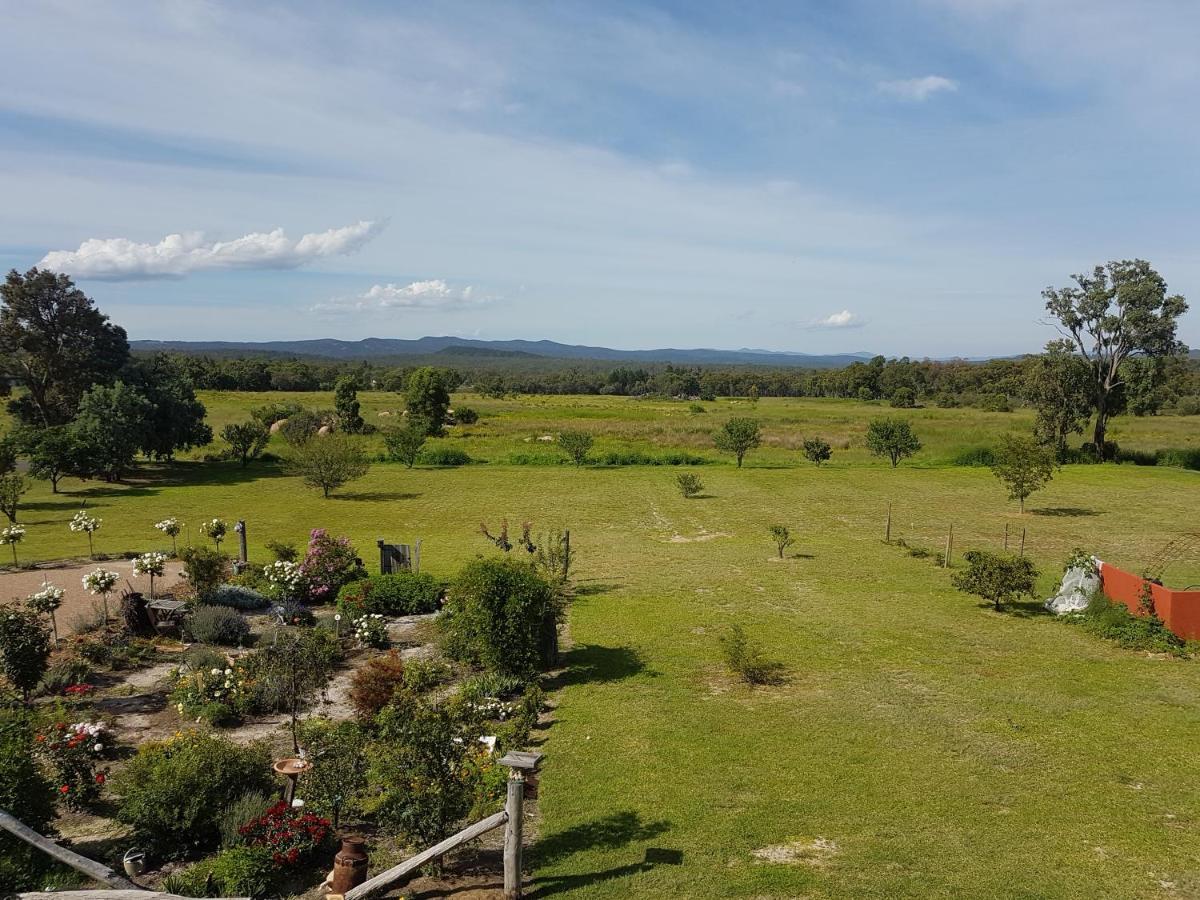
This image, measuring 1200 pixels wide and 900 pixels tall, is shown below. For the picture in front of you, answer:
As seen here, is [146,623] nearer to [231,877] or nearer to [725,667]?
[231,877]

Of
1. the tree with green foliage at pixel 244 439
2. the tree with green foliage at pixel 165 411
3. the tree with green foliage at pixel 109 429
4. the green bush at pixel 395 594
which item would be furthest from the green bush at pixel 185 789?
the tree with green foliage at pixel 244 439

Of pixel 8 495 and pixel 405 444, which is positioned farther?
pixel 405 444

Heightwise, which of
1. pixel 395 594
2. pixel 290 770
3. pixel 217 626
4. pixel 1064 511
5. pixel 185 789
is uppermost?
Result: pixel 1064 511

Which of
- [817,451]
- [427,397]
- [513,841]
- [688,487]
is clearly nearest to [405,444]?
[688,487]

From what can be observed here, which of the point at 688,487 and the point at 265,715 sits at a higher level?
the point at 688,487

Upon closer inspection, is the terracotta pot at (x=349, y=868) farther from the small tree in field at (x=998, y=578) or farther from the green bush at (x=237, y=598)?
the small tree in field at (x=998, y=578)

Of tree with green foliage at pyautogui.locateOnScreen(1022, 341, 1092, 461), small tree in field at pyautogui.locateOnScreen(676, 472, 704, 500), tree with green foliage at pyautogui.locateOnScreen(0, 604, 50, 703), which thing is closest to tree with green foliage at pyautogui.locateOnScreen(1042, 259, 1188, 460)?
tree with green foliage at pyautogui.locateOnScreen(1022, 341, 1092, 461)

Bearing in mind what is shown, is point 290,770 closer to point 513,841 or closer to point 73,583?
point 513,841
